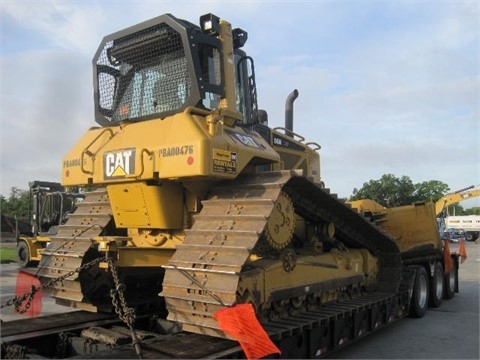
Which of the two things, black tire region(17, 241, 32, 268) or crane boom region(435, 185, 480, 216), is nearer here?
black tire region(17, 241, 32, 268)

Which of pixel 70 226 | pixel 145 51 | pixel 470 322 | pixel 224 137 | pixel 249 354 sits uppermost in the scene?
pixel 145 51

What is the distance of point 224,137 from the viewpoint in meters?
5.58

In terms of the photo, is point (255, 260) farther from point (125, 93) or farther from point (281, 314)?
point (125, 93)

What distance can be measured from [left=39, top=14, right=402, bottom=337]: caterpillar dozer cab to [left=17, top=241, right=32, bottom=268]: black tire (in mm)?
10698

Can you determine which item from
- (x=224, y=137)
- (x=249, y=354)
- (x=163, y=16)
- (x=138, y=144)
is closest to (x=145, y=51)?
(x=163, y=16)

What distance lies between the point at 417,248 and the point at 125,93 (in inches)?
247

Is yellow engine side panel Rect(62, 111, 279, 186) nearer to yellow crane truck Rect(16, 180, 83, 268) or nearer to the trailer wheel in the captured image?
the trailer wheel

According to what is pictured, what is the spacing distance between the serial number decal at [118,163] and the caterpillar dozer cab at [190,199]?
12 millimetres

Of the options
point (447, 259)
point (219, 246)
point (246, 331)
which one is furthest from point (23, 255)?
point (246, 331)

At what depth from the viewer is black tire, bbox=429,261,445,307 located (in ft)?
33.6

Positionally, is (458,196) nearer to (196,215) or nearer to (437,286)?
(437,286)

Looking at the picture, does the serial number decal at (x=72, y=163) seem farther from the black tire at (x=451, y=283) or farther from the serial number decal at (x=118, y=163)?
the black tire at (x=451, y=283)

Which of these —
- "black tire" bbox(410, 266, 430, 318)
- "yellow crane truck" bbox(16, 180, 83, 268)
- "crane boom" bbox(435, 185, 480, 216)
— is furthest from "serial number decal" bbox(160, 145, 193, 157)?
"crane boom" bbox(435, 185, 480, 216)

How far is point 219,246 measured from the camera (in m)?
4.87
